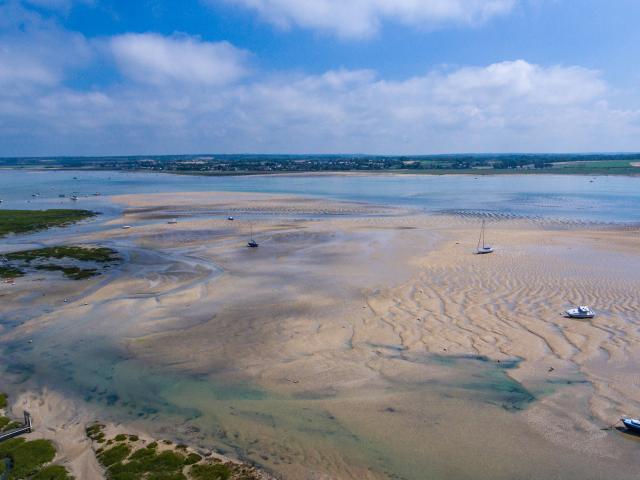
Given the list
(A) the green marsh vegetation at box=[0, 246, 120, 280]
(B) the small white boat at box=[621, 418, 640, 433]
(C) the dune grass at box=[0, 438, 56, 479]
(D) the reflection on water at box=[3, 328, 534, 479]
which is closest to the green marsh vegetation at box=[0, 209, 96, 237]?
(A) the green marsh vegetation at box=[0, 246, 120, 280]

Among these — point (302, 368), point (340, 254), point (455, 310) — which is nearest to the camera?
point (302, 368)

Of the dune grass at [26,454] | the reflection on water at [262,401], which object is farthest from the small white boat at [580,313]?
the dune grass at [26,454]

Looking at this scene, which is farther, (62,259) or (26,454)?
(62,259)

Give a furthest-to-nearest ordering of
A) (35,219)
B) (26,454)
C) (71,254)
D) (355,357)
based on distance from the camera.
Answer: (35,219) → (71,254) → (355,357) → (26,454)

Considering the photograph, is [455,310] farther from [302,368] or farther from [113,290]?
[113,290]

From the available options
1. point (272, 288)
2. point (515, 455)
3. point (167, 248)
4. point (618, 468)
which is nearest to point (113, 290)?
point (272, 288)

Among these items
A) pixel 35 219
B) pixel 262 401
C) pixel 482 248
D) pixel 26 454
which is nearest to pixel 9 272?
pixel 26 454

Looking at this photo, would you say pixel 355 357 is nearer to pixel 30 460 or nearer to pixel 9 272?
pixel 30 460
